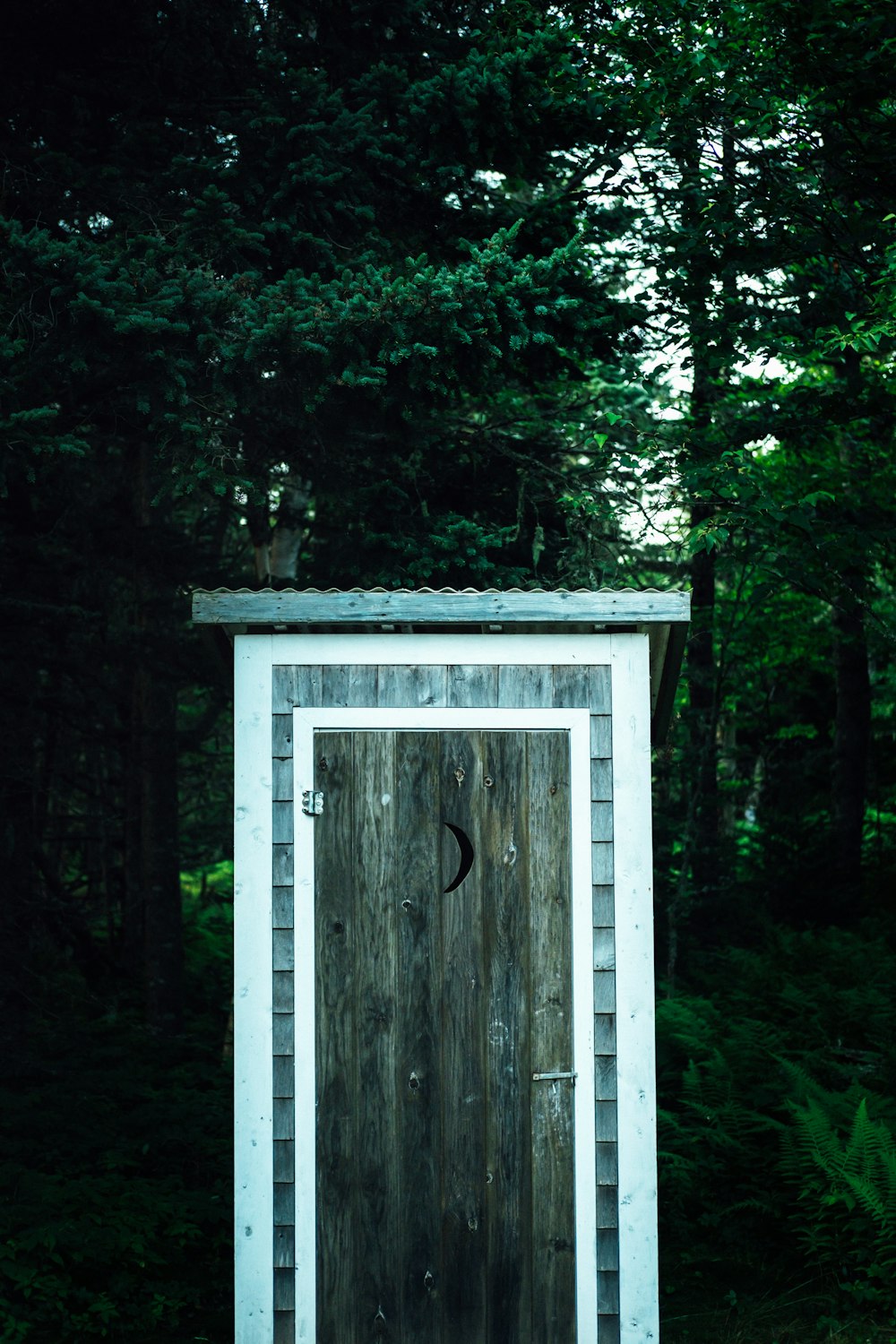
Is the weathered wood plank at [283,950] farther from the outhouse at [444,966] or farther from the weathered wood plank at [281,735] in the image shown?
the weathered wood plank at [281,735]

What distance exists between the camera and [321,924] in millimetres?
4582

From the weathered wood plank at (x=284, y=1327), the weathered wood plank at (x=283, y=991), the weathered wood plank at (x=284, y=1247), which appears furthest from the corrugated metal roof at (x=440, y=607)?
the weathered wood plank at (x=284, y=1327)

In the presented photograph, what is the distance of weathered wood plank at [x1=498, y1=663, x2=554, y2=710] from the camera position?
184 inches

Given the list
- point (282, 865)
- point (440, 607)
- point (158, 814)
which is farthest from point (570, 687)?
point (158, 814)

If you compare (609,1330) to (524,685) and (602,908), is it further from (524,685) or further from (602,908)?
(524,685)

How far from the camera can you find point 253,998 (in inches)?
178

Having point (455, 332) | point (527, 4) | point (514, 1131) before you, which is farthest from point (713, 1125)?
point (527, 4)

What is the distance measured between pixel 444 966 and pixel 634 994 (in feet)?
2.39

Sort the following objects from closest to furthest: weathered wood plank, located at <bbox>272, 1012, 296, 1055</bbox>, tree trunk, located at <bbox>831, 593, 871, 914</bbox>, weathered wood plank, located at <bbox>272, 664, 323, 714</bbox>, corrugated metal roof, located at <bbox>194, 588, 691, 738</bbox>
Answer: corrugated metal roof, located at <bbox>194, 588, 691, 738</bbox> → weathered wood plank, located at <bbox>272, 1012, 296, 1055</bbox> → weathered wood plank, located at <bbox>272, 664, 323, 714</bbox> → tree trunk, located at <bbox>831, 593, 871, 914</bbox>

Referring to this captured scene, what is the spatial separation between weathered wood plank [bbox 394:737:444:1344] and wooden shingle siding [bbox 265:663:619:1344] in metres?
0.04

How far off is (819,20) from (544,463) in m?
3.22

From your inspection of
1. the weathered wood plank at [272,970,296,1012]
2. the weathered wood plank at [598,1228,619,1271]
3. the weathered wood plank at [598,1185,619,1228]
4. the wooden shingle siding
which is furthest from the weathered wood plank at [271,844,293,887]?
the weathered wood plank at [598,1228,619,1271]

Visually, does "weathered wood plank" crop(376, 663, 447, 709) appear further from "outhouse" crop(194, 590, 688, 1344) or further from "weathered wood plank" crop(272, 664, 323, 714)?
"weathered wood plank" crop(272, 664, 323, 714)

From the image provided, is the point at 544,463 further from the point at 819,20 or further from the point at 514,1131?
the point at 514,1131
